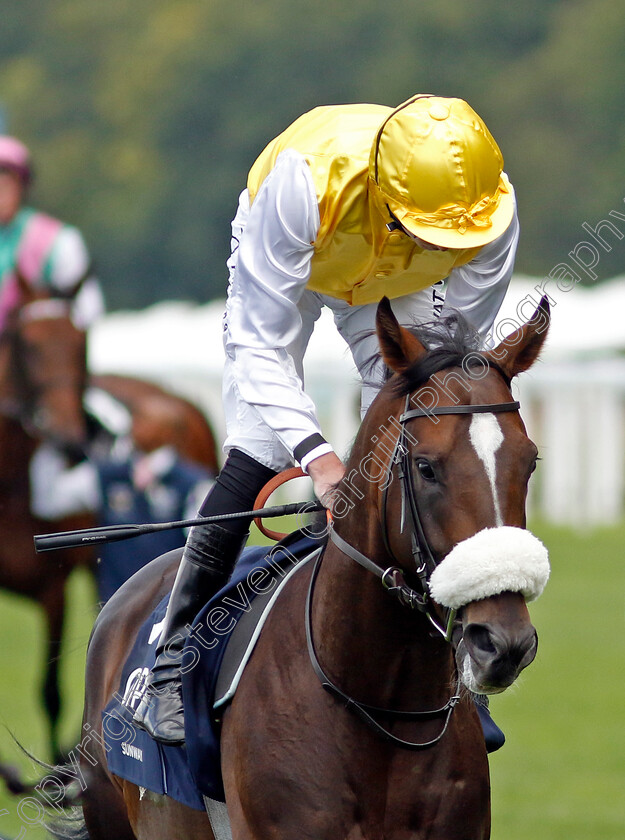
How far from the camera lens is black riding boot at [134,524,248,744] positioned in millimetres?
3557

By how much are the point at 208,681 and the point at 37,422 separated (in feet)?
15.1

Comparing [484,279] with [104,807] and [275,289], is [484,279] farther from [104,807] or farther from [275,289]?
[104,807]

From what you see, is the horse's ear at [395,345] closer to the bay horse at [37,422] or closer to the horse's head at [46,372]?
the bay horse at [37,422]

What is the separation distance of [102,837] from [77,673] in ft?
17.2

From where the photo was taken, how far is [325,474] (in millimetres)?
3221

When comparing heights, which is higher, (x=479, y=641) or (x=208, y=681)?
(x=479, y=641)

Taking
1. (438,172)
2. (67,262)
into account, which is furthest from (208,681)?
(67,262)

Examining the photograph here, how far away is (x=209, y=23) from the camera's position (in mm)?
34438

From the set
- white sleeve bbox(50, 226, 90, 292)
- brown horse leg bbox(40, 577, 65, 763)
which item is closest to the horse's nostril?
brown horse leg bbox(40, 577, 65, 763)

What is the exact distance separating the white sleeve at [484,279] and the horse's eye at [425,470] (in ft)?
2.89

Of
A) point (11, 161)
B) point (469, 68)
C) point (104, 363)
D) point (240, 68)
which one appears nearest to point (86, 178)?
point (240, 68)

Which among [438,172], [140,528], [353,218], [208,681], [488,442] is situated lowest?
[208,681]

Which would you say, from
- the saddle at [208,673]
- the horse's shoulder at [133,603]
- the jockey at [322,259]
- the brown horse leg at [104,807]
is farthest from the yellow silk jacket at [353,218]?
the brown horse leg at [104,807]

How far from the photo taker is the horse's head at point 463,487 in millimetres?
2668
